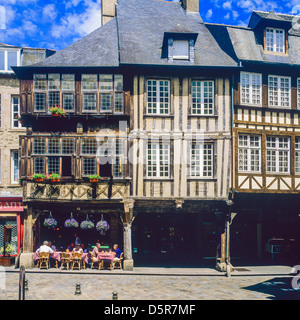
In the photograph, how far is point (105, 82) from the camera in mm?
18344

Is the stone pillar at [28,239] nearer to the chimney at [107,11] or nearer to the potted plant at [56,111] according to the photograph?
the potted plant at [56,111]

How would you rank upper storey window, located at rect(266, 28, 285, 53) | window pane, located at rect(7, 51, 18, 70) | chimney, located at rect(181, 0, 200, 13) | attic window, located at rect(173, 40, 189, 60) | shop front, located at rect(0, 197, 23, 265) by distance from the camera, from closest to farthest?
attic window, located at rect(173, 40, 189, 60), upper storey window, located at rect(266, 28, 285, 53), shop front, located at rect(0, 197, 23, 265), window pane, located at rect(7, 51, 18, 70), chimney, located at rect(181, 0, 200, 13)

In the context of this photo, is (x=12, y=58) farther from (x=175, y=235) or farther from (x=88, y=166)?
(x=175, y=235)

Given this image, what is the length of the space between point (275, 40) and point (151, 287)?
41.5 feet

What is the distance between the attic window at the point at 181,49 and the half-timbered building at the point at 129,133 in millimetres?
44

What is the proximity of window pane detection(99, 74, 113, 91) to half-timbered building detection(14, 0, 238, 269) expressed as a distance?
0.04 m

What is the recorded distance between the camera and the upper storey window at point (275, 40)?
19.7 metres

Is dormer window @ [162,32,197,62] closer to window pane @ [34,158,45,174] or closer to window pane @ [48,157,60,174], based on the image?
window pane @ [48,157,60,174]

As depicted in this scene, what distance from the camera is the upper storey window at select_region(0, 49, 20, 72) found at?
69.3 ft

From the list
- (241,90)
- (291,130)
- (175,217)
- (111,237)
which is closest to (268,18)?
(241,90)

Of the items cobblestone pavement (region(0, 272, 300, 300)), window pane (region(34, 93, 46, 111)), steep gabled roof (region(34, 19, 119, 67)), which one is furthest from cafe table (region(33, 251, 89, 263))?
steep gabled roof (region(34, 19, 119, 67))

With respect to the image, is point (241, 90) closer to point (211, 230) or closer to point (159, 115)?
point (159, 115)
